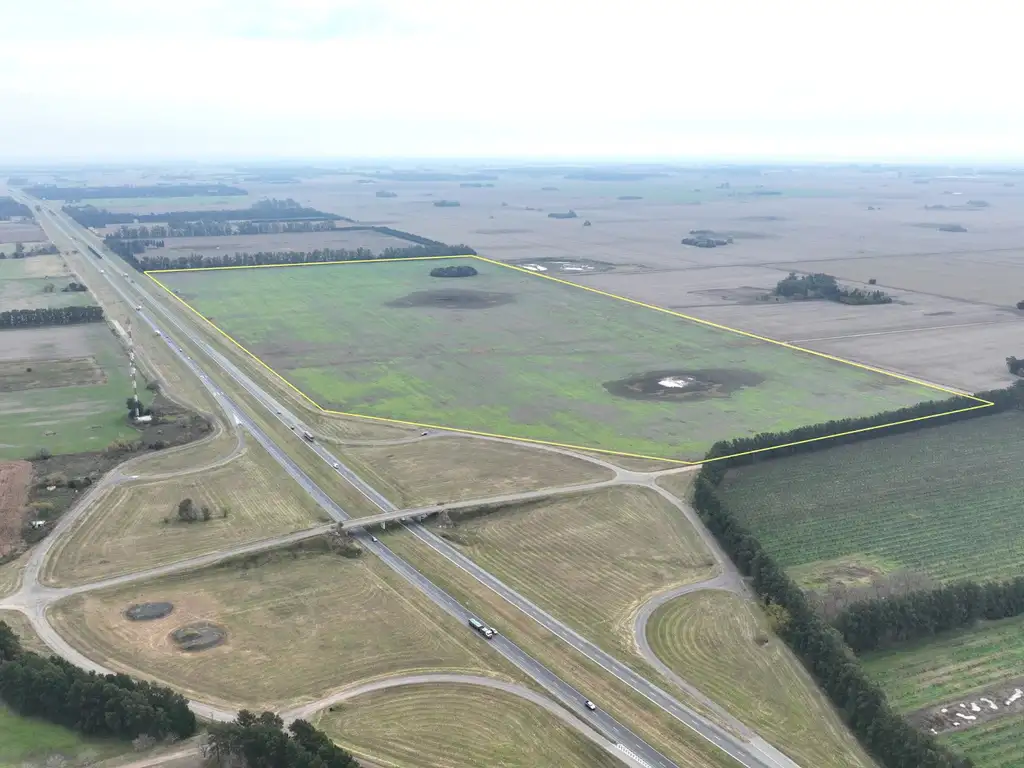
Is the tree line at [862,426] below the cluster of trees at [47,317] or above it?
below

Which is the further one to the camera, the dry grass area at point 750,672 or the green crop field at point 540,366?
the green crop field at point 540,366

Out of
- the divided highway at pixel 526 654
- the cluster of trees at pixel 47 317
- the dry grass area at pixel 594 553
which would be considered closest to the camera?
the divided highway at pixel 526 654

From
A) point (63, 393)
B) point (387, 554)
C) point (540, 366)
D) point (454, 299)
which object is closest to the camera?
point (387, 554)

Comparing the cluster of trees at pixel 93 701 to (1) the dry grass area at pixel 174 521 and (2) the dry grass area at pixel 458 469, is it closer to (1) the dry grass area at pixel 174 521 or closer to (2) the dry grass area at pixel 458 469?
(1) the dry grass area at pixel 174 521

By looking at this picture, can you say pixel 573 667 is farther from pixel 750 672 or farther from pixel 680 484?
pixel 680 484

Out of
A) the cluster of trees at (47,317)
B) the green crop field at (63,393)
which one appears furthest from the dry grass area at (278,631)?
the cluster of trees at (47,317)

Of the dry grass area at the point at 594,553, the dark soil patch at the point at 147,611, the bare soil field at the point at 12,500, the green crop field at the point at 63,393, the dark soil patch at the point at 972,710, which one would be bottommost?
the dark soil patch at the point at 972,710

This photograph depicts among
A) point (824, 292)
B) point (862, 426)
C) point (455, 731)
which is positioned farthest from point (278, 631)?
point (824, 292)
